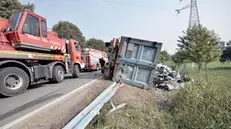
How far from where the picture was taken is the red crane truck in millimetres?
4789

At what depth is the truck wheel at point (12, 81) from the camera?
15.0 ft

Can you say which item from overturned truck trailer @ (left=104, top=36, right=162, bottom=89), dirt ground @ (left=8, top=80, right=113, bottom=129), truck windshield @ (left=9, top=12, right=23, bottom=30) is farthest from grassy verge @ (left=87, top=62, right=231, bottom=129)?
truck windshield @ (left=9, top=12, right=23, bottom=30)

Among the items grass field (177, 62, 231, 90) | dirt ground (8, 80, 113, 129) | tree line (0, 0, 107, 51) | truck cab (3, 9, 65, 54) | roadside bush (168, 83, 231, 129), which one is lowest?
dirt ground (8, 80, 113, 129)

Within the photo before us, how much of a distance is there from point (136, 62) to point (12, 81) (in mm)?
4871

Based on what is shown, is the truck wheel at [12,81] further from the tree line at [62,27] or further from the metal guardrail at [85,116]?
the tree line at [62,27]

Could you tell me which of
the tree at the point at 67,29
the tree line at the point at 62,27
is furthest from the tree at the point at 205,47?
the tree at the point at 67,29

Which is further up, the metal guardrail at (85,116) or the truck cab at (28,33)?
the truck cab at (28,33)

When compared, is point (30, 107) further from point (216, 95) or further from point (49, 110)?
point (216, 95)

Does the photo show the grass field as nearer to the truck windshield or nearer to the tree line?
the truck windshield

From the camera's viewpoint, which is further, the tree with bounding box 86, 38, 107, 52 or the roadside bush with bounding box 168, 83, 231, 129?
the tree with bounding box 86, 38, 107, 52

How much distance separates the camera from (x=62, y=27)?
37281mm

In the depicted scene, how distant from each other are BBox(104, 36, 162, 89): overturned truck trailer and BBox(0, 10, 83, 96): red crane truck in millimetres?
3278

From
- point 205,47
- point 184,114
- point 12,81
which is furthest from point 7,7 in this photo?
point 205,47

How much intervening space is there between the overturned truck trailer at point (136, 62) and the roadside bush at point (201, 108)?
2.18m
